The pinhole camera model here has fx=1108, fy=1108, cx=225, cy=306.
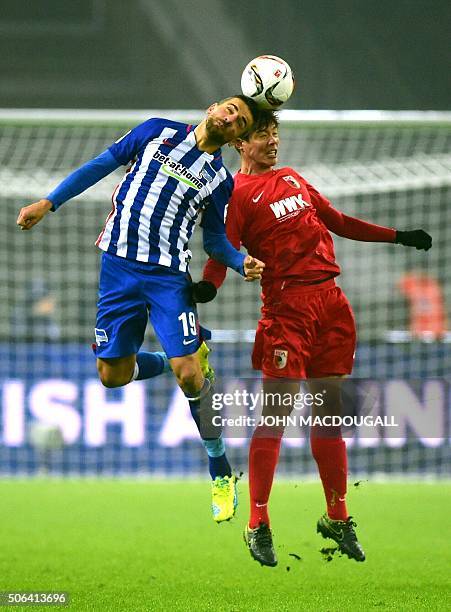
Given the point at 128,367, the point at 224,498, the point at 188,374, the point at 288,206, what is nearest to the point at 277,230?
the point at 288,206

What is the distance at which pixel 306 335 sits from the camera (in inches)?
205

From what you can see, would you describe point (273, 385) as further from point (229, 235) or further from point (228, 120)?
point (228, 120)

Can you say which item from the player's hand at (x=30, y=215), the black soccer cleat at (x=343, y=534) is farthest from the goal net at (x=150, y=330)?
the player's hand at (x=30, y=215)

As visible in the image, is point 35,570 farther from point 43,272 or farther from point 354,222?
point 43,272

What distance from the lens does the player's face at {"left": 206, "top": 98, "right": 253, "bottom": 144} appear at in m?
4.91

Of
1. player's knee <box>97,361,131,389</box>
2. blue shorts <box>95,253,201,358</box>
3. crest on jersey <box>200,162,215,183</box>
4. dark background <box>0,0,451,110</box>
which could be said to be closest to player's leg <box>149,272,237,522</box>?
blue shorts <box>95,253,201,358</box>

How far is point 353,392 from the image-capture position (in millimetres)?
5379

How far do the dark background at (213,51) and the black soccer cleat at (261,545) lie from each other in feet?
41.5

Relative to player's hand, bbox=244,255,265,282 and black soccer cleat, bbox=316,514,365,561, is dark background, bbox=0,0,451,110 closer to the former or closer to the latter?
black soccer cleat, bbox=316,514,365,561

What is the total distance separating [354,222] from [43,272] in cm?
655

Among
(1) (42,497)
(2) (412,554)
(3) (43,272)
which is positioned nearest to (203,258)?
(3) (43,272)

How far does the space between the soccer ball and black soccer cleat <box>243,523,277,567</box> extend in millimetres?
1955

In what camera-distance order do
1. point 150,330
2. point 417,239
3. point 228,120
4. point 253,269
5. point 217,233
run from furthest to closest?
point 150,330 → point 417,239 → point 217,233 → point 228,120 → point 253,269

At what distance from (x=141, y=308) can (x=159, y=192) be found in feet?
1.78
